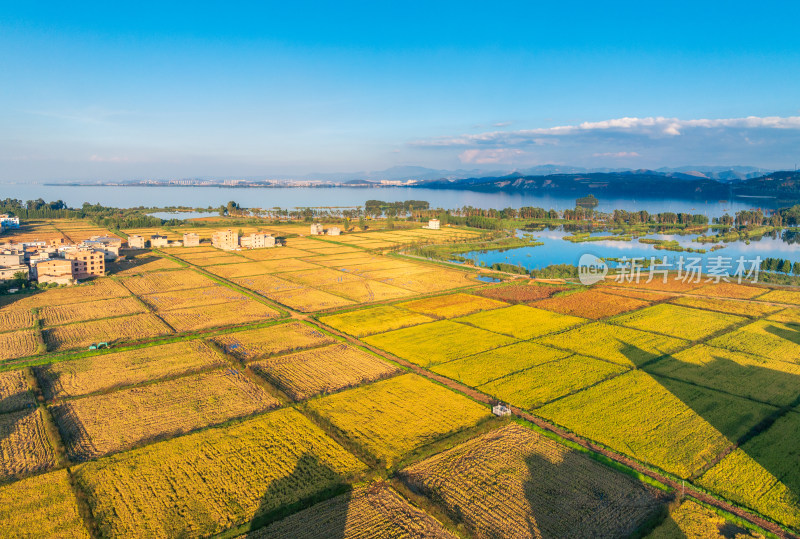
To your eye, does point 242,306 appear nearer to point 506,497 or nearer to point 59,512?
point 59,512

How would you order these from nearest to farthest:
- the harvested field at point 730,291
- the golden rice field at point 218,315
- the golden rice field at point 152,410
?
the golden rice field at point 152,410, the golden rice field at point 218,315, the harvested field at point 730,291

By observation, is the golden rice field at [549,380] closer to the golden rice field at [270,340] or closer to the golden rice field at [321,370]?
the golden rice field at [321,370]

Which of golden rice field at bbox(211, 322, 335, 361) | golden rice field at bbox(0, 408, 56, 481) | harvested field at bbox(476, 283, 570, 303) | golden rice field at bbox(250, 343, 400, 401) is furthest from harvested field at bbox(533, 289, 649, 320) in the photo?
golden rice field at bbox(0, 408, 56, 481)

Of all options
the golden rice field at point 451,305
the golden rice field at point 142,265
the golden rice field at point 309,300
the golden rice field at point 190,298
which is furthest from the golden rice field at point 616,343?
the golden rice field at point 142,265

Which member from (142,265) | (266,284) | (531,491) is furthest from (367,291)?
(142,265)

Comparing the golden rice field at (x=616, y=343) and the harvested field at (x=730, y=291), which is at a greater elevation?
the harvested field at (x=730, y=291)

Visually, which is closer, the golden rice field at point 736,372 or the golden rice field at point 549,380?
the golden rice field at point 549,380

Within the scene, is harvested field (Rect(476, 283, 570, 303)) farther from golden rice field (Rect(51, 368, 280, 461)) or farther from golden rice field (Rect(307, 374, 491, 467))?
Result: golden rice field (Rect(51, 368, 280, 461))
